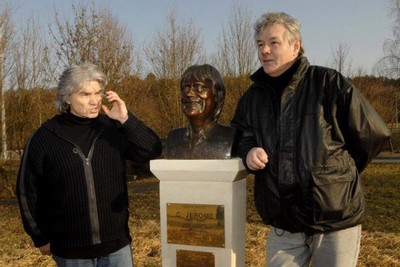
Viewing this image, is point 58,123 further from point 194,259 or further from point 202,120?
point 194,259

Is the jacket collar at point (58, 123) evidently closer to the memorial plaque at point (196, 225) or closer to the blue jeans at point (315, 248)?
the memorial plaque at point (196, 225)

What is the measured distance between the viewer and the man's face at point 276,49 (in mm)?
2637

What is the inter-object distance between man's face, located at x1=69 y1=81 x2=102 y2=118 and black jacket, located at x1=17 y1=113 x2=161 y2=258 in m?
0.16

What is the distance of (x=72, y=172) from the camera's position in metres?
2.65

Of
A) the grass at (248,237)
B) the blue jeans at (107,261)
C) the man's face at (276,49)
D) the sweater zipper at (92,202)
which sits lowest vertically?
the grass at (248,237)

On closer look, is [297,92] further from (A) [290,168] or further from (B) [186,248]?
(B) [186,248]

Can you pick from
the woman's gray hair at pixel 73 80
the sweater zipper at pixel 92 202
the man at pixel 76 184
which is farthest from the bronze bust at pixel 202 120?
the sweater zipper at pixel 92 202

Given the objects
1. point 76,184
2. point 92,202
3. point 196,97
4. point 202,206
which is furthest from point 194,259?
point 196,97

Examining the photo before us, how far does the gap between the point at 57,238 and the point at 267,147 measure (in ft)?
4.74

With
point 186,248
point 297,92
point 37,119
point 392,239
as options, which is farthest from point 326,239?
point 37,119

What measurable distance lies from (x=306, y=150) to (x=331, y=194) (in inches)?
11.2

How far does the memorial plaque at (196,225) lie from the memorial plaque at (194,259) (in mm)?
73

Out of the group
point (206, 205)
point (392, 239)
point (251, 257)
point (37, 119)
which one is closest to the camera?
point (206, 205)

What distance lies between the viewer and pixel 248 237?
5781mm
